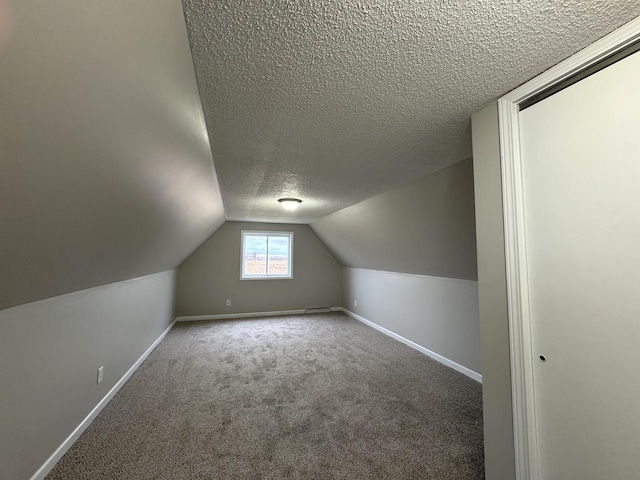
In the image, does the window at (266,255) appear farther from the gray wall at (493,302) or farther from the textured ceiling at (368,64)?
the gray wall at (493,302)

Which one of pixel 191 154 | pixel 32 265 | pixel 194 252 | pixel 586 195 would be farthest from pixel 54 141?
pixel 194 252

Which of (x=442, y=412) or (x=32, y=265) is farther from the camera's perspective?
(x=442, y=412)

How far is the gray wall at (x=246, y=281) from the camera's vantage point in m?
5.04

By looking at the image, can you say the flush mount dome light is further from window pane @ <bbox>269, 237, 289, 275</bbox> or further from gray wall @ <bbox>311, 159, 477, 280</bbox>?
window pane @ <bbox>269, 237, 289, 275</bbox>

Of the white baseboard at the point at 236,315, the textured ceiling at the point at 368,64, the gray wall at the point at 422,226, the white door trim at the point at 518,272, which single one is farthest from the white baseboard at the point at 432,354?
the textured ceiling at the point at 368,64

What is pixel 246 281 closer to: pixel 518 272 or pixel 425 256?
pixel 425 256

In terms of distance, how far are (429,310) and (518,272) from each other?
8.00 ft

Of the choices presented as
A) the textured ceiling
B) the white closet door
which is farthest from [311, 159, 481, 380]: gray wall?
the white closet door

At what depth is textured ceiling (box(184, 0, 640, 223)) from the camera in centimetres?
81

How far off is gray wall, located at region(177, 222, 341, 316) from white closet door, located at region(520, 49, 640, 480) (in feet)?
15.6

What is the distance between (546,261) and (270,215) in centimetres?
389

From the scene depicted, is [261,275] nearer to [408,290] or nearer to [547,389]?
[408,290]

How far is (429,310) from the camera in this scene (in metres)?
3.41

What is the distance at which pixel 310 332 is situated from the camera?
4.31m
